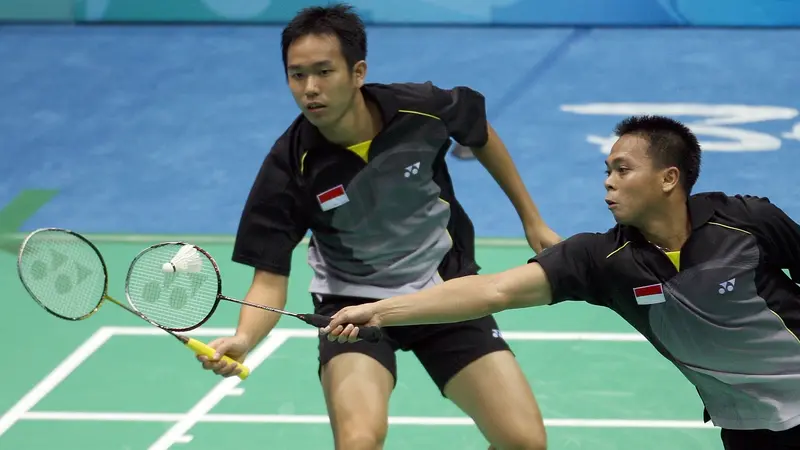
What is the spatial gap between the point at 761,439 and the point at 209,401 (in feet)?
10.4

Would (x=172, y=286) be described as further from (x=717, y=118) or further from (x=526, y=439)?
(x=717, y=118)

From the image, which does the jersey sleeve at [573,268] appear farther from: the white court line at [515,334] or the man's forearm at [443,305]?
the white court line at [515,334]

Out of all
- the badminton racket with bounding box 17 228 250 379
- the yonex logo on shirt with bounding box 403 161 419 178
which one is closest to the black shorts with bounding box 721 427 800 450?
the yonex logo on shirt with bounding box 403 161 419 178

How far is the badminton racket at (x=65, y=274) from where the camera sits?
5223 mm

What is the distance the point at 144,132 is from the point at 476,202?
2.94 meters

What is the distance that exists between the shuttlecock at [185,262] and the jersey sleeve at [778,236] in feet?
6.55

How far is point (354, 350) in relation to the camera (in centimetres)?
557

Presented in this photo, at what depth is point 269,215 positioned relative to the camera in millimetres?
5617

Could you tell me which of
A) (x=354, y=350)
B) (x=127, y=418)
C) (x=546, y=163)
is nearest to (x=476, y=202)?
(x=546, y=163)

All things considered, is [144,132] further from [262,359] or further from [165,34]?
[262,359]

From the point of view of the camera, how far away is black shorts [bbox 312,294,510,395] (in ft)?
18.7

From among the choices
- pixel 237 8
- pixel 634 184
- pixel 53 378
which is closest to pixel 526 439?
pixel 634 184

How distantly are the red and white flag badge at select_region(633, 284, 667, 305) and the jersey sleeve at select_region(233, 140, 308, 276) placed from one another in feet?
4.86

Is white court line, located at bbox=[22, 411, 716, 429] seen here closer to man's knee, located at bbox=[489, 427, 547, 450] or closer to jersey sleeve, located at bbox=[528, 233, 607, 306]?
man's knee, located at bbox=[489, 427, 547, 450]
